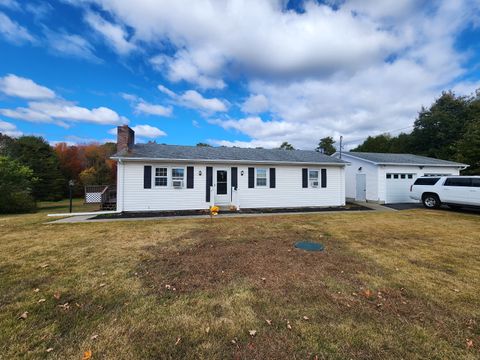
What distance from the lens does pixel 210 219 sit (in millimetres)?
9680

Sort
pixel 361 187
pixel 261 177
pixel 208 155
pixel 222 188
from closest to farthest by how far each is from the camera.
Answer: pixel 222 188, pixel 208 155, pixel 261 177, pixel 361 187

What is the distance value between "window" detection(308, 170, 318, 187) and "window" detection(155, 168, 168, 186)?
28.2 feet

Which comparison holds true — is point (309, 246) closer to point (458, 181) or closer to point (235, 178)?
point (235, 178)

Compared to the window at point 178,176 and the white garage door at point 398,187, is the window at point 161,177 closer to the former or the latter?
the window at point 178,176

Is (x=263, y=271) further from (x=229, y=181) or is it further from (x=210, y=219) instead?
(x=229, y=181)

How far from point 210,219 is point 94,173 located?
3180 centimetres

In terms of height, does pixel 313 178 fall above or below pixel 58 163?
below

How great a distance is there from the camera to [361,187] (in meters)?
16.9

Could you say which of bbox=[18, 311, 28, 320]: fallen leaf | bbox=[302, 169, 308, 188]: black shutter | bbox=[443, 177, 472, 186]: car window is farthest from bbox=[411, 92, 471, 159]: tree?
bbox=[18, 311, 28, 320]: fallen leaf

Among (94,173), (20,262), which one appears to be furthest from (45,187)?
(20,262)

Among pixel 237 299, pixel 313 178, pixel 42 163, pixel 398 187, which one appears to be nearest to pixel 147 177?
pixel 313 178

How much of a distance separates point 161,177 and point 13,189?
10.8 metres

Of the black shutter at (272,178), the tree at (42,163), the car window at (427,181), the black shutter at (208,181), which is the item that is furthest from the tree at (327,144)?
the tree at (42,163)

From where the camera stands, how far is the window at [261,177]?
13.3 metres
